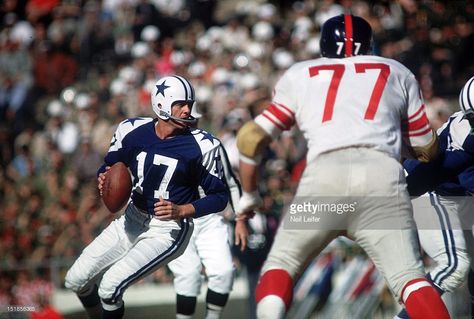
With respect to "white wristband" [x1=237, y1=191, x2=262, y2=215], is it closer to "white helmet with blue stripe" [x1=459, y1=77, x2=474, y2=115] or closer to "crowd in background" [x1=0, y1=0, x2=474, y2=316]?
"white helmet with blue stripe" [x1=459, y1=77, x2=474, y2=115]

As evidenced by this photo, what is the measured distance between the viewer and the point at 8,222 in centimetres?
1219

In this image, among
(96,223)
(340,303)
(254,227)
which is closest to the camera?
(254,227)

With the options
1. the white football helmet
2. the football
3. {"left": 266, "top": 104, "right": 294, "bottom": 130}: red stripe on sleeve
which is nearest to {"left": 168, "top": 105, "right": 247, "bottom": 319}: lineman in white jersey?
the white football helmet

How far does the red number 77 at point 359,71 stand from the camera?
5.17m

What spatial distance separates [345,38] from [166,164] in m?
1.88

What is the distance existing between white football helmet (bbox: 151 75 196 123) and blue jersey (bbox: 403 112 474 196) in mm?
1648

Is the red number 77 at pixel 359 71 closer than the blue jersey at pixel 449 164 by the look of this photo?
Yes

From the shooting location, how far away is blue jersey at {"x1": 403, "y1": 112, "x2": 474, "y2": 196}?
6.50 metres

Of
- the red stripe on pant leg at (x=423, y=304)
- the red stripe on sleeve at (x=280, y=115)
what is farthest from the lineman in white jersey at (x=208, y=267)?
the red stripe on pant leg at (x=423, y=304)

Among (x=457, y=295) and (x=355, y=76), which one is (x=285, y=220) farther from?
(x=457, y=295)

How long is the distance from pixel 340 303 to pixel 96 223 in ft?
9.45

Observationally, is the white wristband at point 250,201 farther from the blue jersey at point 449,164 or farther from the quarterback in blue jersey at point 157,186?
the blue jersey at point 449,164

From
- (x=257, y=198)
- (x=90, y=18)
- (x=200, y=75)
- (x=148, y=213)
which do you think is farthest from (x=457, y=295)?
(x=90, y=18)

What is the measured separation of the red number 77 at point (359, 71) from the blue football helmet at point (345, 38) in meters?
0.28
